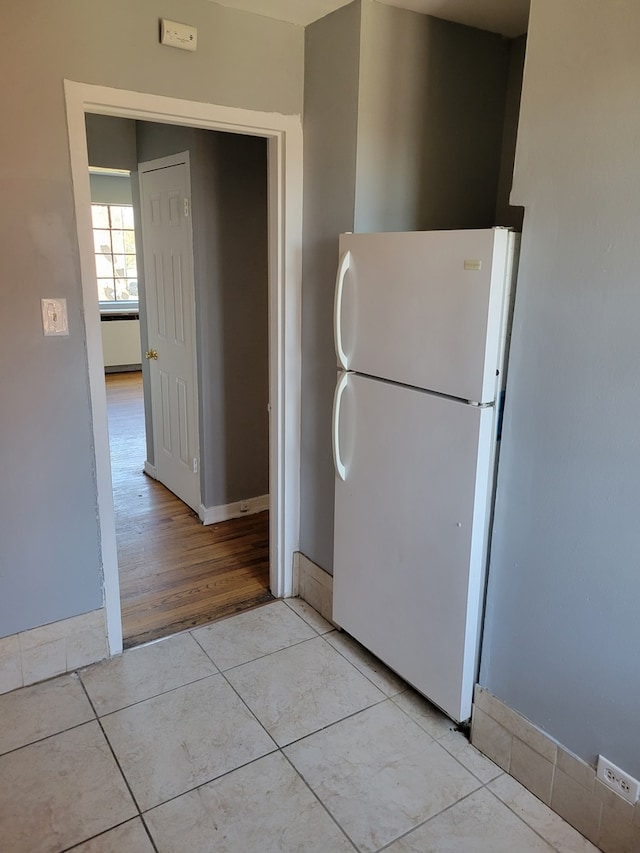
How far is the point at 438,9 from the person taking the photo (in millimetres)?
2227

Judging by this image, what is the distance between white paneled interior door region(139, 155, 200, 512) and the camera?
11.7 feet

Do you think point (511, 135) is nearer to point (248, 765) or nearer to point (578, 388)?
point (578, 388)

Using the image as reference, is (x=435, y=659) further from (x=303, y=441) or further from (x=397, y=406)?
(x=303, y=441)

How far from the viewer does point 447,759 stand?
204 centimetres

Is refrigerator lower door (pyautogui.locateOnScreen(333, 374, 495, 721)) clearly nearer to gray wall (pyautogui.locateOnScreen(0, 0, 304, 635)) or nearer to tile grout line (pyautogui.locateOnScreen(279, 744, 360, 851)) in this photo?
tile grout line (pyautogui.locateOnScreen(279, 744, 360, 851))

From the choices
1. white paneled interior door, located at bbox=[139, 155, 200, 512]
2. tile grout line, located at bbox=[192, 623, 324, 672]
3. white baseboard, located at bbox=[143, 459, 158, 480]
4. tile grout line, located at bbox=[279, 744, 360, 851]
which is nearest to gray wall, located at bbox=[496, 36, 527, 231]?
white paneled interior door, located at bbox=[139, 155, 200, 512]

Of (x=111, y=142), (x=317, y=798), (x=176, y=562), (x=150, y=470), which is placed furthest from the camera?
(x=150, y=470)

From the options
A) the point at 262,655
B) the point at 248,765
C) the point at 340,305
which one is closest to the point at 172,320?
the point at 340,305

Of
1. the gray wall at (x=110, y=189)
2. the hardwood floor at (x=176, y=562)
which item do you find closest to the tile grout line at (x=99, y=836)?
the hardwood floor at (x=176, y=562)

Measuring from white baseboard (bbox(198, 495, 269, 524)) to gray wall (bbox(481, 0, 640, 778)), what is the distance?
2.27 meters

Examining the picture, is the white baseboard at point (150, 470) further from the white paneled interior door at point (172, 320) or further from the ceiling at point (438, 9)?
the ceiling at point (438, 9)

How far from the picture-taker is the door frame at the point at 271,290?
2.11m

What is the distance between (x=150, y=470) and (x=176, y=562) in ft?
4.44

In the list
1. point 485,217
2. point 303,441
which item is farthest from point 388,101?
point 303,441
